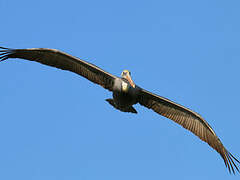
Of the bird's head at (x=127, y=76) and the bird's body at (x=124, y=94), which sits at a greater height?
the bird's head at (x=127, y=76)

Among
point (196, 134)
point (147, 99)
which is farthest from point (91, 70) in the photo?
point (196, 134)

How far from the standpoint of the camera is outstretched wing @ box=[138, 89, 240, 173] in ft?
84.1

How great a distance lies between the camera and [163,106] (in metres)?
26.1

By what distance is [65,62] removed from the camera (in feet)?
83.6

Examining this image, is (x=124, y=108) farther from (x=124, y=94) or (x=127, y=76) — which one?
(x=127, y=76)

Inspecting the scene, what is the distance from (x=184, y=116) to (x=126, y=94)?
2.25m

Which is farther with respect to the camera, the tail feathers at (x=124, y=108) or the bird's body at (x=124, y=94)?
the tail feathers at (x=124, y=108)

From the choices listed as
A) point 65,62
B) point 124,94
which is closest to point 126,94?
point 124,94

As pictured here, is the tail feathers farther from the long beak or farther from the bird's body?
the long beak

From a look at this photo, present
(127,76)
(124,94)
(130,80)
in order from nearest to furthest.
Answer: (124,94)
(130,80)
(127,76)

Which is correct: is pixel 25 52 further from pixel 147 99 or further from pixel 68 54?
pixel 147 99

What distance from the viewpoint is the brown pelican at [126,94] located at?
25.1 metres

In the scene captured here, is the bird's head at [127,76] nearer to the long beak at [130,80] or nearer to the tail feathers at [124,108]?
the long beak at [130,80]

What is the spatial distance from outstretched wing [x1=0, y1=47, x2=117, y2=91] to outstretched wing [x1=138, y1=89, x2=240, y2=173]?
130cm
